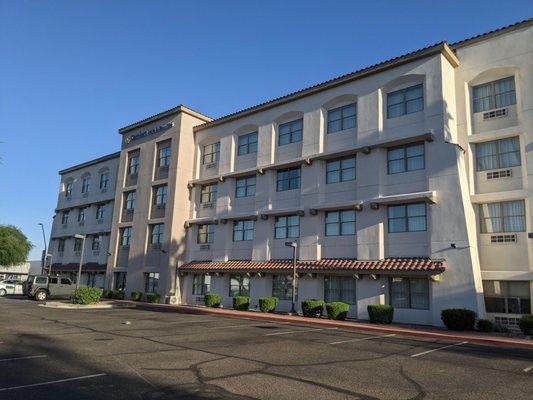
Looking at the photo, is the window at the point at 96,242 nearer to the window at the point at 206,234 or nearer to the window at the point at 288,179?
the window at the point at 206,234

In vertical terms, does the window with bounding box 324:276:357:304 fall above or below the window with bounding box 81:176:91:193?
below

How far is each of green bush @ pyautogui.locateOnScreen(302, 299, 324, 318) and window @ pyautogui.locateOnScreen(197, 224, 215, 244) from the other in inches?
435

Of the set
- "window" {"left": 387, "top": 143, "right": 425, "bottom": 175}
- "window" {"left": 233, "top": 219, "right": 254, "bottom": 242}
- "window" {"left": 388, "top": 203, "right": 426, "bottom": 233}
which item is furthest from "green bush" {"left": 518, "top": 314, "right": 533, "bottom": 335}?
"window" {"left": 233, "top": 219, "right": 254, "bottom": 242}

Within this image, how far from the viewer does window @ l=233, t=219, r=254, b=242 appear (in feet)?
101

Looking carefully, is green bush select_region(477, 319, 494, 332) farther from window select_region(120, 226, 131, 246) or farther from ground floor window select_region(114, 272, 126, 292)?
window select_region(120, 226, 131, 246)

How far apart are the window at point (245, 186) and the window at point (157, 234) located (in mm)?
7579

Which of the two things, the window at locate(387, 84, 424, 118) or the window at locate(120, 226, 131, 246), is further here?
the window at locate(120, 226, 131, 246)

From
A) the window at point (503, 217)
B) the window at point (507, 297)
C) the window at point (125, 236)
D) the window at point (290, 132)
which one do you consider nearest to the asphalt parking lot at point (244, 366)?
the window at point (507, 297)

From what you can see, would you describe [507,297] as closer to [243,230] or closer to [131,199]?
[243,230]

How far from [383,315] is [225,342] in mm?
10699

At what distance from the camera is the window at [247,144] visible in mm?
32250

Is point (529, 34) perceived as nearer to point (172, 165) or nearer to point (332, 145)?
point (332, 145)

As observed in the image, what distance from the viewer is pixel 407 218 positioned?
2341 centimetres

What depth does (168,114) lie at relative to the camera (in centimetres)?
3700
